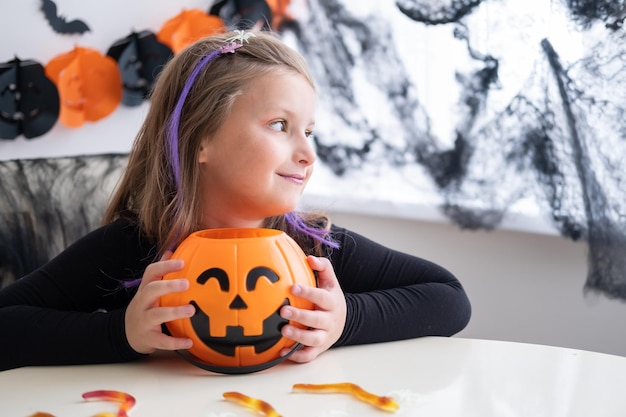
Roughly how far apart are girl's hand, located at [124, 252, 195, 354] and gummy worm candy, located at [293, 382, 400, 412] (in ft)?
0.48

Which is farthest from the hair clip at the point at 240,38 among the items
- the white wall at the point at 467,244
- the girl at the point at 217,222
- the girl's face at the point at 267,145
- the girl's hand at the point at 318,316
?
the white wall at the point at 467,244

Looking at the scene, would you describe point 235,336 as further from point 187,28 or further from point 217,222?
point 187,28

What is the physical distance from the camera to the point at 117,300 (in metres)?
1.17

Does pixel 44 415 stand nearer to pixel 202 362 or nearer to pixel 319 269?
pixel 202 362

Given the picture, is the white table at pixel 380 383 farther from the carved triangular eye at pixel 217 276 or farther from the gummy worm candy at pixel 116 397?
the carved triangular eye at pixel 217 276

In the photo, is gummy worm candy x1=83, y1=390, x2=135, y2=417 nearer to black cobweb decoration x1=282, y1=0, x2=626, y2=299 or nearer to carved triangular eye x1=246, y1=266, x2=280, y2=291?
carved triangular eye x1=246, y1=266, x2=280, y2=291

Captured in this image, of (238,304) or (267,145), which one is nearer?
(238,304)

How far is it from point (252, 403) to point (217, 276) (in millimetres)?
145

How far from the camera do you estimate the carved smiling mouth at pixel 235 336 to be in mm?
832

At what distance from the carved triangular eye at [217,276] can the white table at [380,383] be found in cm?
11

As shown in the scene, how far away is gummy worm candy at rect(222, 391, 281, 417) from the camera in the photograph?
0.75 m

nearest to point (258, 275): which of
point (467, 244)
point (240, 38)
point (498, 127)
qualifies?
point (240, 38)

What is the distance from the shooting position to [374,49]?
1867 mm

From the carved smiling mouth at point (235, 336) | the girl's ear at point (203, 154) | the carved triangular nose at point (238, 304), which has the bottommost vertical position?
the carved smiling mouth at point (235, 336)
